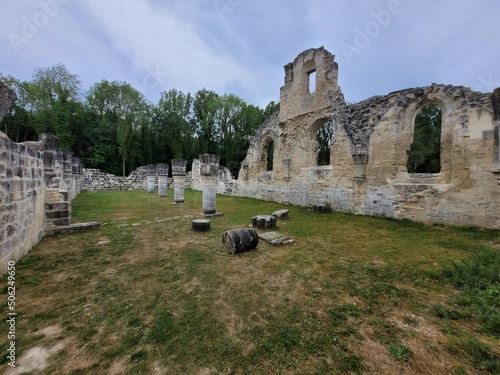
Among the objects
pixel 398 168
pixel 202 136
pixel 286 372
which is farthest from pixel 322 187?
pixel 202 136

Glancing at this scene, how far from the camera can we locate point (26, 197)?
13.1ft

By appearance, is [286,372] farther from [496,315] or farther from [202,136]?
[202,136]

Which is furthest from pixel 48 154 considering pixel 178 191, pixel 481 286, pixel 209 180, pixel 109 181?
pixel 109 181

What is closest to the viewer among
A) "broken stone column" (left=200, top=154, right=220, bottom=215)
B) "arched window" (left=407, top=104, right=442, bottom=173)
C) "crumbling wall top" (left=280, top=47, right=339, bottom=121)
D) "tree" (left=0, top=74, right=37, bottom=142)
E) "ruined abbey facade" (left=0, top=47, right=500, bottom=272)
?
"ruined abbey facade" (left=0, top=47, right=500, bottom=272)

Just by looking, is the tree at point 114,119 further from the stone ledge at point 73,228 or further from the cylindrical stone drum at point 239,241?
the cylindrical stone drum at point 239,241

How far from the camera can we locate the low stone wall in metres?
3.25

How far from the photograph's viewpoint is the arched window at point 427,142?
20.2 metres

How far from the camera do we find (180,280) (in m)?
3.24

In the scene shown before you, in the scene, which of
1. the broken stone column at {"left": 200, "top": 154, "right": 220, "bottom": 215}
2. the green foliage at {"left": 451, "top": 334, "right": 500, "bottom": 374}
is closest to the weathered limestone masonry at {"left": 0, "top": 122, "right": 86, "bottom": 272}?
the broken stone column at {"left": 200, "top": 154, "right": 220, "bottom": 215}

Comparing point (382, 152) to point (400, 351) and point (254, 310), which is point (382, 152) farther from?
point (254, 310)

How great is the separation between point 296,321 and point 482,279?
293 cm

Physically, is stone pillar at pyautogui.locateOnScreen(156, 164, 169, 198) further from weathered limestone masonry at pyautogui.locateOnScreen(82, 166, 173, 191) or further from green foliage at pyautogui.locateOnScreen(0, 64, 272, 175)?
green foliage at pyautogui.locateOnScreen(0, 64, 272, 175)

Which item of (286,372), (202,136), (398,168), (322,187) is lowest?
(286,372)

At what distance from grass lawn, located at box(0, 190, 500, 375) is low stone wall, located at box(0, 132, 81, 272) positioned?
0.40 meters
